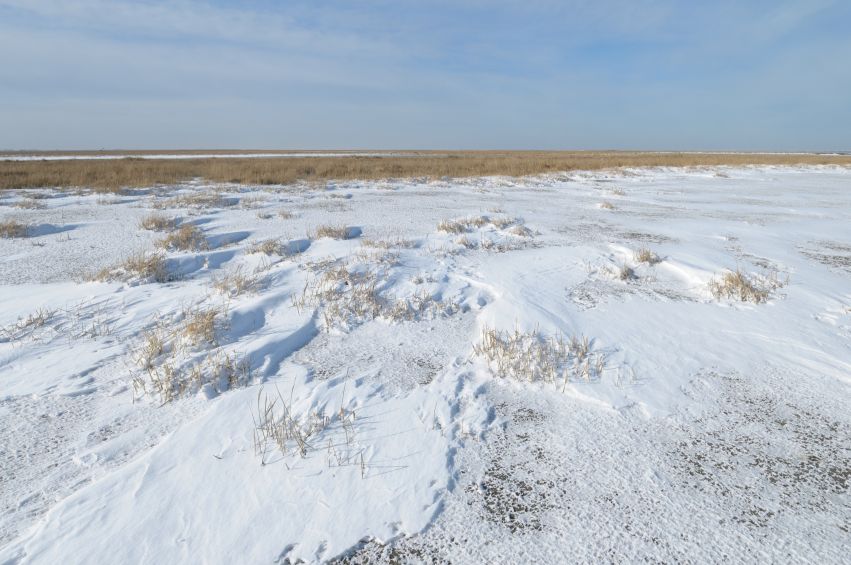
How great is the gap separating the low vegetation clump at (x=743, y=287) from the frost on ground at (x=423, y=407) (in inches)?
1.1

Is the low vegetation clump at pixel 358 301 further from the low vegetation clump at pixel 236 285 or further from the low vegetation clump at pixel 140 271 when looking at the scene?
the low vegetation clump at pixel 140 271

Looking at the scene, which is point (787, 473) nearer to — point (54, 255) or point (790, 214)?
point (54, 255)

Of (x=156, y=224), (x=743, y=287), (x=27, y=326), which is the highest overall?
(x=156, y=224)

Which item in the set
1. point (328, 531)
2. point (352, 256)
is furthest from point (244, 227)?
point (328, 531)

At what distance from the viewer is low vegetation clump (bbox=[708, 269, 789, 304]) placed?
3.76 m

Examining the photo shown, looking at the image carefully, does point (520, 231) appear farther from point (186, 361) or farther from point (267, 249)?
point (186, 361)

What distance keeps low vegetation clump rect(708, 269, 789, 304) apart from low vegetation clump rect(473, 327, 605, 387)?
1.67 metres

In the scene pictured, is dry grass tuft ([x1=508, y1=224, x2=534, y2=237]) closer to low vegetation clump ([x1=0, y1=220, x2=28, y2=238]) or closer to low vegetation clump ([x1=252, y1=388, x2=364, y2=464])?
low vegetation clump ([x1=252, y1=388, x2=364, y2=464])

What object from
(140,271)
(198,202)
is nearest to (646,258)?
(140,271)

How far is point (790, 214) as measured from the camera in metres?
8.95

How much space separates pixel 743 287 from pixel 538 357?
91.2 inches

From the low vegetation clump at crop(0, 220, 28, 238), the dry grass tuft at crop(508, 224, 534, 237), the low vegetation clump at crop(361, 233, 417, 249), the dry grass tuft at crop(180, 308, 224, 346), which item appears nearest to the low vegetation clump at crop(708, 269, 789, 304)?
the dry grass tuft at crop(508, 224, 534, 237)

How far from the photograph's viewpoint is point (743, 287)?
12.6 feet

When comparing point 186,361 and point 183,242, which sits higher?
point 183,242
